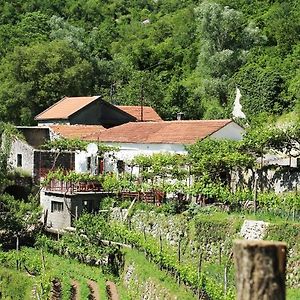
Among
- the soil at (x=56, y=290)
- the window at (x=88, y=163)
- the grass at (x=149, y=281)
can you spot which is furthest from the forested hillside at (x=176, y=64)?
the soil at (x=56, y=290)

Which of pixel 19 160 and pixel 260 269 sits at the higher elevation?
pixel 19 160

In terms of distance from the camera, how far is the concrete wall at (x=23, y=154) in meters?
32.7

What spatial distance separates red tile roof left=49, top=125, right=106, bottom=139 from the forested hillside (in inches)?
322

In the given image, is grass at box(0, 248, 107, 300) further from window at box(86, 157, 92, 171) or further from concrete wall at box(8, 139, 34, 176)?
concrete wall at box(8, 139, 34, 176)

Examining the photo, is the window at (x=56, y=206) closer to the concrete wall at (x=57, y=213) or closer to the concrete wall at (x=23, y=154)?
the concrete wall at (x=57, y=213)

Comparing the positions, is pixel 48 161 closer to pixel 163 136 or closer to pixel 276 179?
pixel 163 136

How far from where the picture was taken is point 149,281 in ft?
66.0

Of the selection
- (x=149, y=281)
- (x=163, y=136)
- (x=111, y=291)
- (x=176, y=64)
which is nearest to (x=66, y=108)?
(x=163, y=136)

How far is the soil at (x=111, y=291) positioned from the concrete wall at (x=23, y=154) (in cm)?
1152

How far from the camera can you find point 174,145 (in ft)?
93.1

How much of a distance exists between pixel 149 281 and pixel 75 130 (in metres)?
16.3

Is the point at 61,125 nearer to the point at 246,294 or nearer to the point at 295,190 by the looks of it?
the point at 295,190

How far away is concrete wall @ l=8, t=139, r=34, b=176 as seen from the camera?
107 feet

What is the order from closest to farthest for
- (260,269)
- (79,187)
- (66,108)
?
(260,269) < (79,187) < (66,108)
